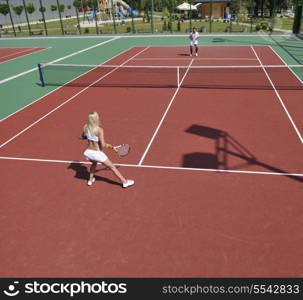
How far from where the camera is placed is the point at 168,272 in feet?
16.4

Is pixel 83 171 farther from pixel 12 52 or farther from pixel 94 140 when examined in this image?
pixel 12 52

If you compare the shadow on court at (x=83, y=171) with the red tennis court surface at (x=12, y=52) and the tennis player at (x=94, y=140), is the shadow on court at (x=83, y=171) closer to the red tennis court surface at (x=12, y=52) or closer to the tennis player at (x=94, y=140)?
the tennis player at (x=94, y=140)

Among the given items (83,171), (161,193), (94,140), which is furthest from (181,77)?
(94,140)

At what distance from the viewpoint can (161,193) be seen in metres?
6.92

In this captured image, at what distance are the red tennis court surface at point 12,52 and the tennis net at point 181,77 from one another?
7536mm

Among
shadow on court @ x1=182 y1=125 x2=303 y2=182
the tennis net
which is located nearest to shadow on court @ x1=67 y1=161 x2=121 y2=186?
shadow on court @ x1=182 y1=125 x2=303 y2=182

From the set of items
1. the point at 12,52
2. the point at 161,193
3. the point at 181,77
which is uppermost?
the point at 12,52

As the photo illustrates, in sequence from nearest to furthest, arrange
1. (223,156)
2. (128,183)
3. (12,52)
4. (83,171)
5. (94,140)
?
(94,140) → (128,183) → (83,171) → (223,156) → (12,52)

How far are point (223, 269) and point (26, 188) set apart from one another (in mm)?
4733

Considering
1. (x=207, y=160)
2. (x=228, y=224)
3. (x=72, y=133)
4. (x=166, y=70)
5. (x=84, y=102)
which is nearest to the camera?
(x=228, y=224)

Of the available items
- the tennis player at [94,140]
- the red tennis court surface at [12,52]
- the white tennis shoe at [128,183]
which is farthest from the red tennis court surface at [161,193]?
the red tennis court surface at [12,52]

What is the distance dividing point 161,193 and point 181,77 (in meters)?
10.3

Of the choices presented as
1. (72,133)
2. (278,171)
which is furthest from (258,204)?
(72,133)

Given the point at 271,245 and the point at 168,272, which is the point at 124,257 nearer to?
the point at 168,272
